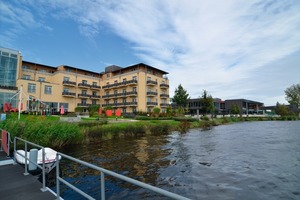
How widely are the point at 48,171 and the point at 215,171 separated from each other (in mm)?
6950

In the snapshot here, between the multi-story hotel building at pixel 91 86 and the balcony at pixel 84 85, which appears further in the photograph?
the balcony at pixel 84 85

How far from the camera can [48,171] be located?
7.17 meters

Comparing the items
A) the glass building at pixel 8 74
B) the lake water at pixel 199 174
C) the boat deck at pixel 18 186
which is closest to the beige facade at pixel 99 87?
the glass building at pixel 8 74

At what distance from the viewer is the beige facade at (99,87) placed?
44.0m

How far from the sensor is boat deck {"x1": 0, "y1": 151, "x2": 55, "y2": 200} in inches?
162

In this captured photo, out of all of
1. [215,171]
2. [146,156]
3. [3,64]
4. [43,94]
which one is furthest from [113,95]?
[215,171]

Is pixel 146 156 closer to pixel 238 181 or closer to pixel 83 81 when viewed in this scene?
pixel 238 181

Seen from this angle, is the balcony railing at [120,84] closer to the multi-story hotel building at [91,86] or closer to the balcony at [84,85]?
the multi-story hotel building at [91,86]

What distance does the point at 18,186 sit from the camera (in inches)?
185

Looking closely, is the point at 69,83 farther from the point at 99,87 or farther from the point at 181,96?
the point at 181,96

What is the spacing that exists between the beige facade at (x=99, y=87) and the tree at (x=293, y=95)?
192 feet

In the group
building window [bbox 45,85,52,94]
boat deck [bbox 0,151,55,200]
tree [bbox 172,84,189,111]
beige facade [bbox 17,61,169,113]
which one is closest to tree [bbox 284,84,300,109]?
tree [bbox 172,84,189,111]

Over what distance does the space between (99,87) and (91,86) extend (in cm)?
310

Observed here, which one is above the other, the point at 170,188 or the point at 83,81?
the point at 83,81
